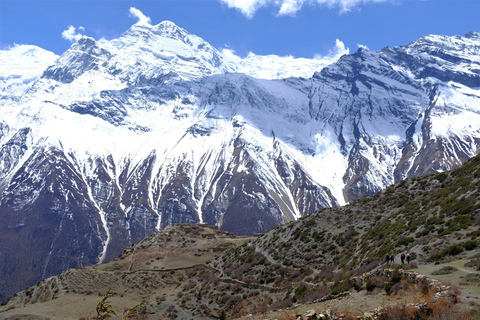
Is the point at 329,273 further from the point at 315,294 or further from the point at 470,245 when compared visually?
the point at 470,245

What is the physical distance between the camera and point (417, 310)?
76.6 feet

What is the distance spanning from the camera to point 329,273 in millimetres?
51938

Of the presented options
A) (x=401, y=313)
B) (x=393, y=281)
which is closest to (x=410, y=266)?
(x=393, y=281)

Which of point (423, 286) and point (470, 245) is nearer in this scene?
point (423, 286)

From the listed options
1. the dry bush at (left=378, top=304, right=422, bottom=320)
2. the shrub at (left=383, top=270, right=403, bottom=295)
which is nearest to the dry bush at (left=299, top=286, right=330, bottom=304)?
the shrub at (left=383, top=270, right=403, bottom=295)

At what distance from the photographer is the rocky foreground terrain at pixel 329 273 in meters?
28.2

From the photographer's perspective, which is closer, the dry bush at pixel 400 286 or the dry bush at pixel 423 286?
the dry bush at pixel 423 286

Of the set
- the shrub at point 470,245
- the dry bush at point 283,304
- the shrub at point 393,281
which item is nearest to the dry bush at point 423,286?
the shrub at point 393,281

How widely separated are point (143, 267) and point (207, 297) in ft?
122

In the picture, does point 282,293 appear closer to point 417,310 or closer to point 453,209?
point 453,209

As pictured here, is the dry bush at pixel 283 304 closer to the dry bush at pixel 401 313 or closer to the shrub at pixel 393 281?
the shrub at pixel 393 281

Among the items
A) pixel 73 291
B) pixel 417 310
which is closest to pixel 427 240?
pixel 417 310

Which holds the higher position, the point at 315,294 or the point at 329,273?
the point at 329,273

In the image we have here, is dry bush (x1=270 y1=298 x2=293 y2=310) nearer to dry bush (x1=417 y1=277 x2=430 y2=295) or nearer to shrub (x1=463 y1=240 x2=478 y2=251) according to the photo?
shrub (x1=463 y1=240 x2=478 y2=251)
